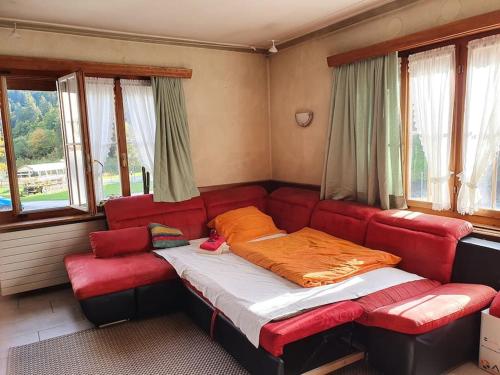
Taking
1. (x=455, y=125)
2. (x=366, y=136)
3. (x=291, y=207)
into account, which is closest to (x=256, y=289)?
(x=291, y=207)

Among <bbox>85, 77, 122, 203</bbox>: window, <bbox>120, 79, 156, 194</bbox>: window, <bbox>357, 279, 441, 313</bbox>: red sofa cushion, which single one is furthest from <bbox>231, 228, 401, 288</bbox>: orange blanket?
<bbox>85, 77, 122, 203</bbox>: window

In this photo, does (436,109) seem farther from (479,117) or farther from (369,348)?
(369,348)

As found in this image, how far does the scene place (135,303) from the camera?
303 centimetres

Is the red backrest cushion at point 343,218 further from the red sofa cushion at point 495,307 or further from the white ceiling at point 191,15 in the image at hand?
the white ceiling at point 191,15

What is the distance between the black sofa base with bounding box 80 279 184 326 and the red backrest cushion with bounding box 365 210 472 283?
5.55 feet

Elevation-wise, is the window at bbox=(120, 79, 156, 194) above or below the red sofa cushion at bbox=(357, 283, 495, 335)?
above

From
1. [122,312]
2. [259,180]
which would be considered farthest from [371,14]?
[122,312]

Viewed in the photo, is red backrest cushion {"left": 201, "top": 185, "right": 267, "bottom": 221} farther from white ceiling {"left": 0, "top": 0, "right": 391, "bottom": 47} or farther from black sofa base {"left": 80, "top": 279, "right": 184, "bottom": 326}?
white ceiling {"left": 0, "top": 0, "right": 391, "bottom": 47}

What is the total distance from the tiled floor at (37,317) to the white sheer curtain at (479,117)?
309 centimetres

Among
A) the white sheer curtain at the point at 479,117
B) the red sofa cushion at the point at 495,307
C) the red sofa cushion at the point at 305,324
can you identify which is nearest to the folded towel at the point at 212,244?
the red sofa cushion at the point at 305,324

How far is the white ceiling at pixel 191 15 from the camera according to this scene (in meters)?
2.91

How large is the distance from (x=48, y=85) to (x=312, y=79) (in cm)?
265

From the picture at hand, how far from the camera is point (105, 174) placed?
3.83 metres

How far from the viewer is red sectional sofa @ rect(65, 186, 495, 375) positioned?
2.08 m
